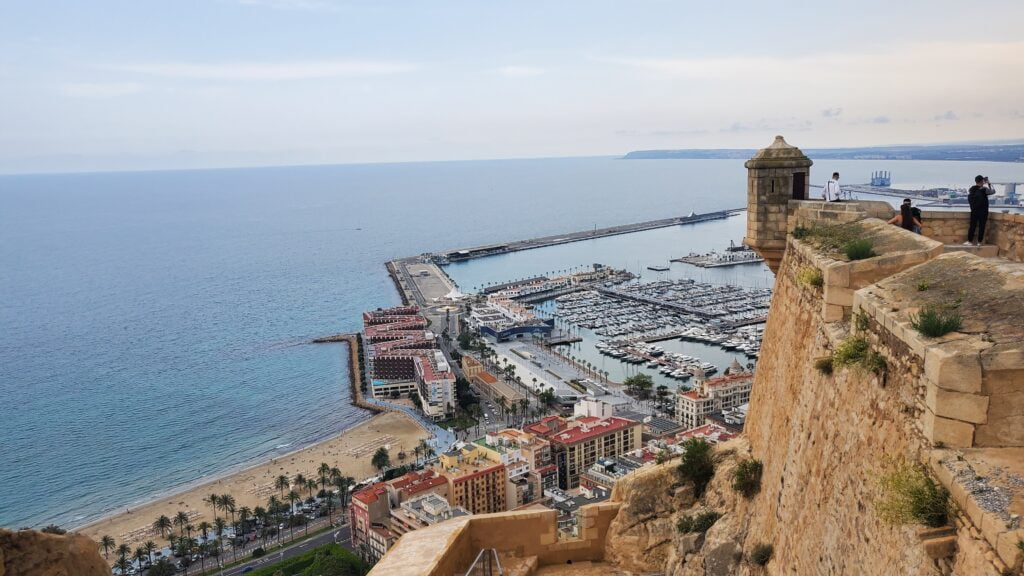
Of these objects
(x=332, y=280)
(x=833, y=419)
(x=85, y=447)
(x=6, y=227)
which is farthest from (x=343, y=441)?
(x=6, y=227)

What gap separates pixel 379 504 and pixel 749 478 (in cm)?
2184

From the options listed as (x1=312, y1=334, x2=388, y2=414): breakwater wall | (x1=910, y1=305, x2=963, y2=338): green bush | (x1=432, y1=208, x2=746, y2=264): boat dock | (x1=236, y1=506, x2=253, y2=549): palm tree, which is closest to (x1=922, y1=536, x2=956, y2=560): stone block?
(x1=910, y1=305, x2=963, y2=338): green bush

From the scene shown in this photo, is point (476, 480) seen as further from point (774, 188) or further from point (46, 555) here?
point (46, 555)

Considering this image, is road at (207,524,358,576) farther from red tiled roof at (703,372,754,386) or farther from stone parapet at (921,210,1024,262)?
stone parapet at (921,210,1024,262)

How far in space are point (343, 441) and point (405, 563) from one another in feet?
101

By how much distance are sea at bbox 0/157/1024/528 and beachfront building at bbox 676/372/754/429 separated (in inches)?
530

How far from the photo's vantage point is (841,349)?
4.25 meters

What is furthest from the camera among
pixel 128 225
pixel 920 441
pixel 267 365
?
pixel 128 225

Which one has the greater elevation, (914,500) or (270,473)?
(914,500)

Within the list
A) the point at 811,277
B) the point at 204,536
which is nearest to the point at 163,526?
the point at 204,536

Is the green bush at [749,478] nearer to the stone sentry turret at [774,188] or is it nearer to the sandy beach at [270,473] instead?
the stone sentry turret at [774,188]

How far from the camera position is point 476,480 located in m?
28.0

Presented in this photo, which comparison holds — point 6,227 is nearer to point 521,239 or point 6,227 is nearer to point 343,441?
point 521,239

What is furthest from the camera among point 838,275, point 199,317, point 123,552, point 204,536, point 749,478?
point 199,317
